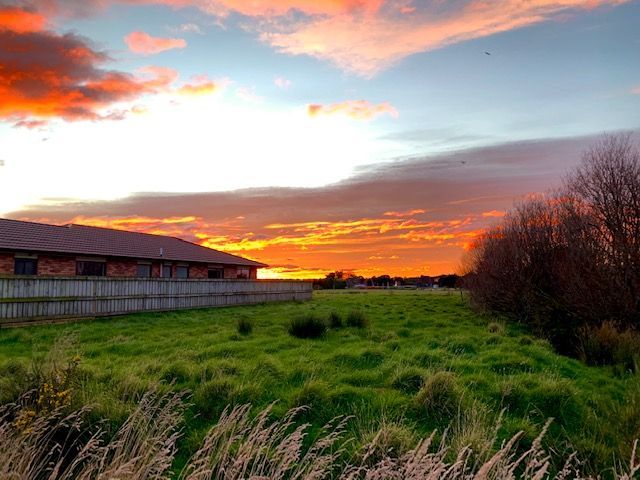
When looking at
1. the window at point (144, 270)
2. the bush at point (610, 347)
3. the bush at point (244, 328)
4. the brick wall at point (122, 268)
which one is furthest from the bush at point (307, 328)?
the window at point (144, 270)

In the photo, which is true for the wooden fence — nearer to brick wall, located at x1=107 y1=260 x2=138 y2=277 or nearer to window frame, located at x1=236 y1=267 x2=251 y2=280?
brick wall, located at x1=107 y1=260 x2=138 y2=277

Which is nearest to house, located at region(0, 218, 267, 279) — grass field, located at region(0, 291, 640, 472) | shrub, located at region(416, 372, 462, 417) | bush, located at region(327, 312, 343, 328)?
grass field, located at region(0, 291, 640, 472)

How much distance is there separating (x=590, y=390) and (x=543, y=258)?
39.1ft

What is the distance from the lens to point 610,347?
11789 millimetres

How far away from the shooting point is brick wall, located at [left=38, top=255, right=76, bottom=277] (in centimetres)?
2305

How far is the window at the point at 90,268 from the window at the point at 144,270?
2.59 metres

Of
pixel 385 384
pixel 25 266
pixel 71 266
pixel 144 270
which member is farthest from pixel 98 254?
pixel 385 384

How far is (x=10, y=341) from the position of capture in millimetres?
13344

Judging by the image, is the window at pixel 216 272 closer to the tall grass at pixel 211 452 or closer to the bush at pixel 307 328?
the bush at pixel 307 328

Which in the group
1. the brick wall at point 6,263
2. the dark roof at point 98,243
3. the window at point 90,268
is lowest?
the window at point 90,268

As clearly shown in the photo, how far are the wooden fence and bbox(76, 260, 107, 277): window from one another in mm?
5098

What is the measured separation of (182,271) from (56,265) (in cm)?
961

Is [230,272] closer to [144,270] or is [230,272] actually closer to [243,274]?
[243,274]

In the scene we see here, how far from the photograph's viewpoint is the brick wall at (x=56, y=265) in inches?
907
